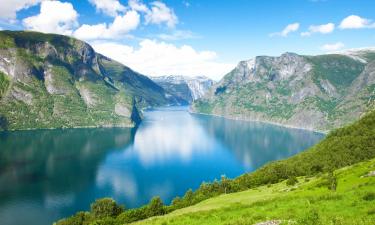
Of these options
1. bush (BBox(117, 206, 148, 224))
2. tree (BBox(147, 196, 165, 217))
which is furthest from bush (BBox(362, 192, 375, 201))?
bush (BBox(117, 206, 148, 224))

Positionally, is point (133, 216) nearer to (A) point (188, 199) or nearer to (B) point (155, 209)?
(B) point (155, 209)

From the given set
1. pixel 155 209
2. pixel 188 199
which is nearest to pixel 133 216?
pixel 155 209

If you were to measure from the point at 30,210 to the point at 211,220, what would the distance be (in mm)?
138529

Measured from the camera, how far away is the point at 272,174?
107 metres

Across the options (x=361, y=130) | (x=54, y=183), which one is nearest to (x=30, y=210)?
(x=54, y=183)

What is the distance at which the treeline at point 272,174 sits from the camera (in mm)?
81062

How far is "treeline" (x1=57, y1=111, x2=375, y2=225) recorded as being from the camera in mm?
81062

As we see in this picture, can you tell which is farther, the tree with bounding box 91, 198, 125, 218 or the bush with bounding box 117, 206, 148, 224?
the tree with bounding box 91, 198, 125, 218

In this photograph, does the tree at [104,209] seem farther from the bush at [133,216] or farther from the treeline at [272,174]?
the bush at [133,216]

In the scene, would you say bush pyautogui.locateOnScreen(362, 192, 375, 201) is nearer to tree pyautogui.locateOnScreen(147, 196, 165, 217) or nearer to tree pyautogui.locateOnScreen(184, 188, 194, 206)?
tree pyautogui.locateOnScreen(147, 196, 165, 217)

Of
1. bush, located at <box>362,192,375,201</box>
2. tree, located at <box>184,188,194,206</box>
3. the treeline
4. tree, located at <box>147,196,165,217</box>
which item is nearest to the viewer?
bush, located at <box>362,192,375,201</box>

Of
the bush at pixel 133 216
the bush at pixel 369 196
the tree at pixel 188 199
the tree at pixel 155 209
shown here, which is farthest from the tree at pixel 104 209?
the bush at pixel 369 196

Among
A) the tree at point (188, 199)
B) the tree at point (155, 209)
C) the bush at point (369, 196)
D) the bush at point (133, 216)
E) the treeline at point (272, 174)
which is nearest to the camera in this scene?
the bush at point (369, 196)

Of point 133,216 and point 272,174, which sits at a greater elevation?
point 272,174
